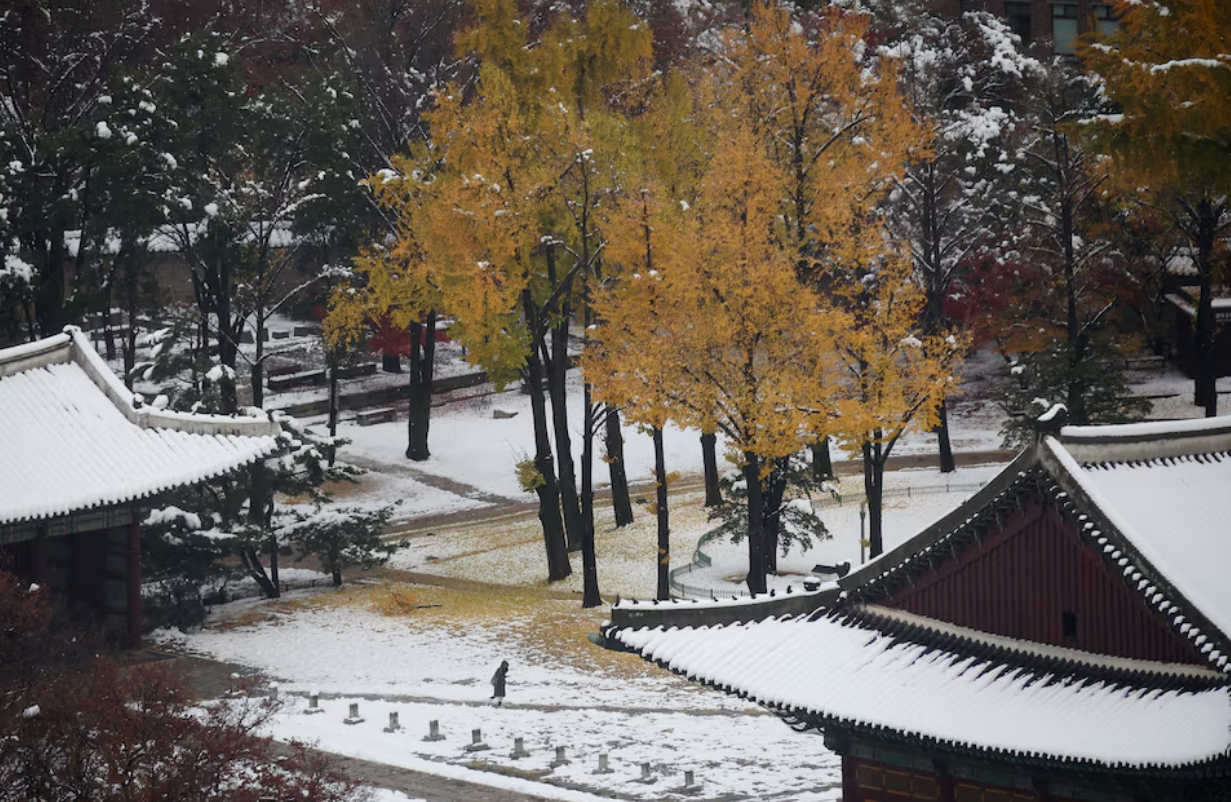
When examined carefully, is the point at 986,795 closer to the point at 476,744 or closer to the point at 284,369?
the point at 476,744

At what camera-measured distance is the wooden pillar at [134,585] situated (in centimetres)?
3325

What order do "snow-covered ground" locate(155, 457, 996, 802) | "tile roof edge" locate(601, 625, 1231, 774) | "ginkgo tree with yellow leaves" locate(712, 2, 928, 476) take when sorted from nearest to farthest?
"tile roof edge" locate(601, 625, 1231, 774) → "snow-covered ground" locate(155, 457, 996, 802) → "ginkgo tree with yellow leaves" locate(712, 2, 928, 476)

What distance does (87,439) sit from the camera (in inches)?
1288

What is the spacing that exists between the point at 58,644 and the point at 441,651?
27.0 ft

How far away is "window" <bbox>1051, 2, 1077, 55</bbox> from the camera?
68625mm

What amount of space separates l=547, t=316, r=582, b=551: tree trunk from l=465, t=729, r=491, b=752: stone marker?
1098cm

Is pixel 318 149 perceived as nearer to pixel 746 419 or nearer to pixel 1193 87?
pixel 746 419

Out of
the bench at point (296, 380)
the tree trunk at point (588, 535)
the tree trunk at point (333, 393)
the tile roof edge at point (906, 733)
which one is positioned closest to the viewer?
the tile roof edge at point (906, 733)

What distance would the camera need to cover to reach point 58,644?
26.9 metres

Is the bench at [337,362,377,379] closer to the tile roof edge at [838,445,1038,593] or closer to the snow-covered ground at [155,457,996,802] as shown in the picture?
the snow-covered ground at [155,457,996,802]

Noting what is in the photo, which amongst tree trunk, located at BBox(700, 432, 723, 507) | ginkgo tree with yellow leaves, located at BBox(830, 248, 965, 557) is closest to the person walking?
ginkgo tree with yellow leaves, located at BBox(830, 248, 965, 557)

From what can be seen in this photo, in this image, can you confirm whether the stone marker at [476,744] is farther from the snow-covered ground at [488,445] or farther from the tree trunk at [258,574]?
the snow-covered ground at [488,445]

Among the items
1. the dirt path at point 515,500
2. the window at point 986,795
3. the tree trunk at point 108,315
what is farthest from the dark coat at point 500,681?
the tree trunk at point 108,315

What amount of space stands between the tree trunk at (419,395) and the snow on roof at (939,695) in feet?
97.7
